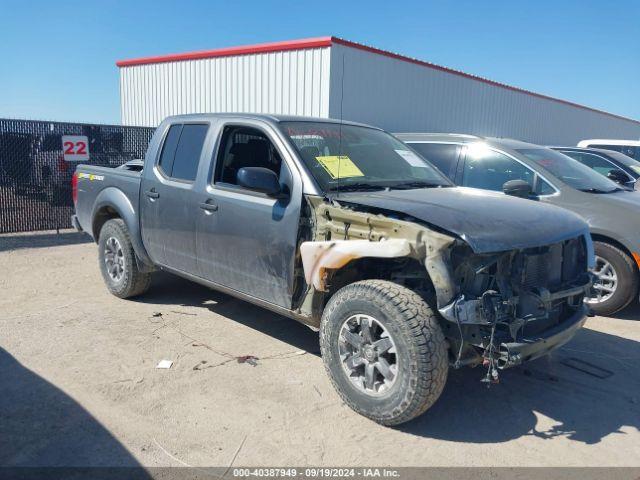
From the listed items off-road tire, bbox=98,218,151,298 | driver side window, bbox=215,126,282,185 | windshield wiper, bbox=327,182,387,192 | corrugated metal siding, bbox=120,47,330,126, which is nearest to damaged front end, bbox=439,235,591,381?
windshield wiper, bbox=327,182,387,192

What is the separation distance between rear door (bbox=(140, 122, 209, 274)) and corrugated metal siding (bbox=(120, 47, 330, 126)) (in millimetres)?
8599

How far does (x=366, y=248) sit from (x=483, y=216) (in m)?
0.78

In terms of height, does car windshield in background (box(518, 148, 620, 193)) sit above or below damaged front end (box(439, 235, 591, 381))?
above

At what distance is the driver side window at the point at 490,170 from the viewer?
21.7 ft

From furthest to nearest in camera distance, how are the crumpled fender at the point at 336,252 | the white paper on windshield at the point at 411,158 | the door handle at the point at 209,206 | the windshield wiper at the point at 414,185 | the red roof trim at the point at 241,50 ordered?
the red roof trim at the point at 241,50, the white paper on windshield at the point at 411,158, the door handle at the point at 209,206, the windshield wiper at the point at 414,185, the crumpled fender at the point at 336,252

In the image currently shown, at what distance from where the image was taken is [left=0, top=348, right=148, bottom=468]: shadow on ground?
3148 mm

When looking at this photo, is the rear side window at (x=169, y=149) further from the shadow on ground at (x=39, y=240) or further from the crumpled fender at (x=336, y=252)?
the shadow on ground at (x=39, y=240)

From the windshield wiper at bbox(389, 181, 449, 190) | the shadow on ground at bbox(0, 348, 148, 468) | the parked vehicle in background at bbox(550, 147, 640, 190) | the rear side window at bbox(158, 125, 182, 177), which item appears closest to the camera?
the shadow on ground at bbox(0, 348, 148, 468)

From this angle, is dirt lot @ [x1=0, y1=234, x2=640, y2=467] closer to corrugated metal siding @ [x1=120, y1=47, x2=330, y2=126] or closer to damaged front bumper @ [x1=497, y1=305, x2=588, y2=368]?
damaged front bumper @ [x1=497, y1=305, x2=588, y2=368]

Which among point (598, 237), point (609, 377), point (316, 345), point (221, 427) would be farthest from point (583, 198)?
point (221, 427)

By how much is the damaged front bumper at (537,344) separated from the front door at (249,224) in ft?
5.14

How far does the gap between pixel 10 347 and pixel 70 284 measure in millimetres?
2190

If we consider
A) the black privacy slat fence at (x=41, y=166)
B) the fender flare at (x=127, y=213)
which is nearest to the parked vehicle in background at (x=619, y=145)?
the black privacy slat fence at (x=41, y=166)

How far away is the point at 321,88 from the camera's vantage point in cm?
1374
